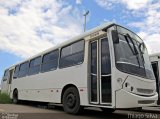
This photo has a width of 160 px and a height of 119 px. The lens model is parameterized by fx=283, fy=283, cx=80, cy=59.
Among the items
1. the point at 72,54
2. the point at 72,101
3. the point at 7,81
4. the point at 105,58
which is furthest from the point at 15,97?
the point at 105,58

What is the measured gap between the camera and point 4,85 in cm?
2234

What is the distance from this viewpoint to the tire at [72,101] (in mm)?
10188

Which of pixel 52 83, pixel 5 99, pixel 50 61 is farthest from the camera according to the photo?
pixel 5 99

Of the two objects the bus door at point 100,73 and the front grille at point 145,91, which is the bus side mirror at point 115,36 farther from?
the front grille at point 145,91

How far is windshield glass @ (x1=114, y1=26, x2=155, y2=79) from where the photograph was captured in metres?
8.75

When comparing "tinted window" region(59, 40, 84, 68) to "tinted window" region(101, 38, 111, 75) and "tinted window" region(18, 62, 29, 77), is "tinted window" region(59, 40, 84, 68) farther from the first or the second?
"tinted window" region(18, 62, 29, 77)

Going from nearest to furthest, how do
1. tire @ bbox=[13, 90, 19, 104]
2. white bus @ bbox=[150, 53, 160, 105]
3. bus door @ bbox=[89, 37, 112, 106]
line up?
1. bus door @ bbox=[89, 37, 112, 106]
2. white bus @ bbox=[150, 53, 160, 105]
3. tire @ bbox=[13, 90, 19, 104]

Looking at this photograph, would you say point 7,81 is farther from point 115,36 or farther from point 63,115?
point 115,36

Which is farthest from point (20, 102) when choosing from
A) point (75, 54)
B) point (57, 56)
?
point (75, 54)

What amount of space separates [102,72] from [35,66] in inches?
273

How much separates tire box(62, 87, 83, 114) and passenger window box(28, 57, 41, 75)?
13.6 feet

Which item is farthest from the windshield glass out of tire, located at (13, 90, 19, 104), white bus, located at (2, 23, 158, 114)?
tire, located at (13, 90, 19, 104)

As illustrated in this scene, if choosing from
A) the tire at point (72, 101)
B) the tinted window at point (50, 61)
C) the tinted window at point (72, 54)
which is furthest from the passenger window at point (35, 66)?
the tire at point (72, 101)

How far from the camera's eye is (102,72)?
9227mm
